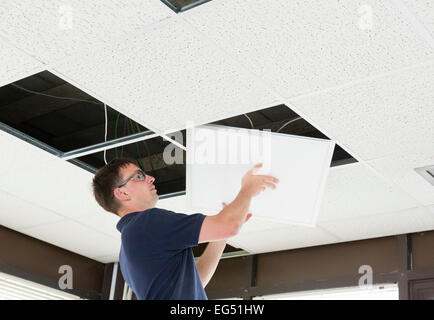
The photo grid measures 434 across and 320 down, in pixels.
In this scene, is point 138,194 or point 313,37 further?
point 313,37

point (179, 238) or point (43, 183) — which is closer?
point (179, 238)

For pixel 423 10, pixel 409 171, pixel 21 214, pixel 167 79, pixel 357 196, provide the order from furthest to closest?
pixel 21 214 → pixel 357 196 → pixel 409 171 → pixel 167 79 → pixel 423 10

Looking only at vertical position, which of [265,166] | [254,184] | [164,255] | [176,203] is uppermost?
[176,203]

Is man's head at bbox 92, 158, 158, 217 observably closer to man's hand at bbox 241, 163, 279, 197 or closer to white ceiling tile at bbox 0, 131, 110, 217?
man's hand at bbox 241, 163, 279, 197

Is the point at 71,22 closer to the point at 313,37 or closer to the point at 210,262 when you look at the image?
the point at 313,37

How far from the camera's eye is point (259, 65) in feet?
7.11

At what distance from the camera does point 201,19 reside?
76.4 inches

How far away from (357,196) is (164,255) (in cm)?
184

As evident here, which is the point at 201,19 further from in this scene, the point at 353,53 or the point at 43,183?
the point at 43,183

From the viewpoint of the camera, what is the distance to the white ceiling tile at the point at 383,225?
11.1 feet

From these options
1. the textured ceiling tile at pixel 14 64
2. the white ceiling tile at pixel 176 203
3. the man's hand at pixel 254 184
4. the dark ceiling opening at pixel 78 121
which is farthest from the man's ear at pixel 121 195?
the white ceiling tile at pixel 176 203

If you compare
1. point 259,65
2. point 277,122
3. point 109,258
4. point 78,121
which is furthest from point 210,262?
point 109,258

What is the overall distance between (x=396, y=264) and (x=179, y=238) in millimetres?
2430
